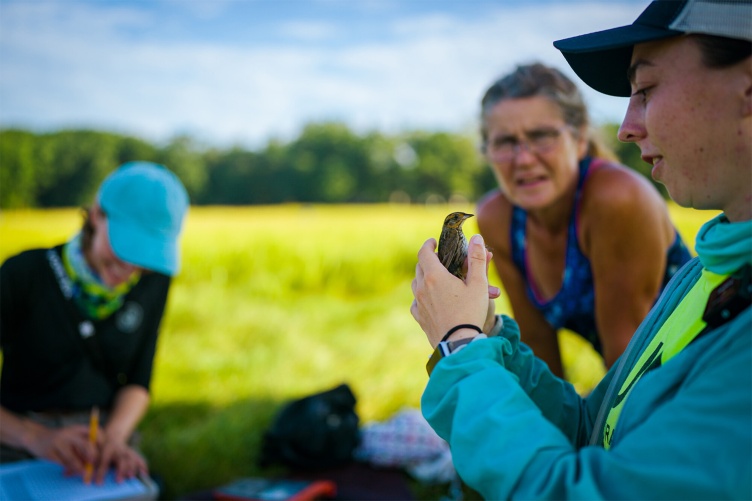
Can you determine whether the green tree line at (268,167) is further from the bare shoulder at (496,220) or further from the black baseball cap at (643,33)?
the black baseball cap at (643,33)

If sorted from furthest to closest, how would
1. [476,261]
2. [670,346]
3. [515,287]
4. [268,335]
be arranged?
[268,335] → [515,287] → [476,261] → [670,346]

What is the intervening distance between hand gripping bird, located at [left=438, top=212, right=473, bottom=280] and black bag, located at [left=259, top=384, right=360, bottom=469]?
342 centimetres

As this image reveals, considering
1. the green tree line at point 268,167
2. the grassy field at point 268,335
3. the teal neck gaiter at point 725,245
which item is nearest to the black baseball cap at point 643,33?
the teal neck gaiter at point 725,245

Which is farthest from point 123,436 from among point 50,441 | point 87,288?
point 87,288

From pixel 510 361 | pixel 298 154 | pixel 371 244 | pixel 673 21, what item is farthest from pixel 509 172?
pixel 298 154

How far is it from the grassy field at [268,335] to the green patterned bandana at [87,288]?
62.2 inches

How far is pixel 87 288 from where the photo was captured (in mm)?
3660

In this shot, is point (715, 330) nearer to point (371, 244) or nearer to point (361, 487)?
point (361, 487)

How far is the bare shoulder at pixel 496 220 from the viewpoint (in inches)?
158

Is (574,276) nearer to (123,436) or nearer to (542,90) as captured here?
(542,90)

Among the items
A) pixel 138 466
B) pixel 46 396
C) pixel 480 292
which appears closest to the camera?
pixel 480 292

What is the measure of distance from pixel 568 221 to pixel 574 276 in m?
0.33

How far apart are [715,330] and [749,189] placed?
1.00 feet

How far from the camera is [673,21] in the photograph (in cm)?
132
